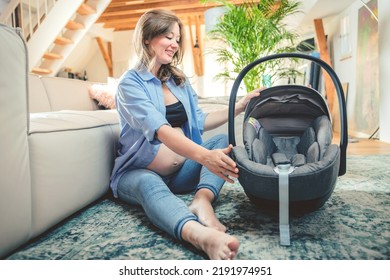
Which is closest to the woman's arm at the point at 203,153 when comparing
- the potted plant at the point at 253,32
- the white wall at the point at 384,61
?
the potted plant at the point at 253,32

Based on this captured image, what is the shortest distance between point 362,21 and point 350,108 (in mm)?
987

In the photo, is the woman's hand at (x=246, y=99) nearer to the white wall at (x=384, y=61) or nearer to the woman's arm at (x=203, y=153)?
the woman's arm at (x=203, y=153)

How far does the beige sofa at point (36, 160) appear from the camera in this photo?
2.38 feet

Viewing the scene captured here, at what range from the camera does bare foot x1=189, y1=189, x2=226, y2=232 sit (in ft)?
2.84

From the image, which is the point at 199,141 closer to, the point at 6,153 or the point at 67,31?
the point at 6,153

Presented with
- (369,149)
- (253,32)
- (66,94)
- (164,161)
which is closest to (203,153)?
(164,161)

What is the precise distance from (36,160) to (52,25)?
10.5 feet

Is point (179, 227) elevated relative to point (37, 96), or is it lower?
lower

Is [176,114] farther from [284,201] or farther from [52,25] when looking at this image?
[52,25]

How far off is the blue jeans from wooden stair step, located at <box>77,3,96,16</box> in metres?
3.25

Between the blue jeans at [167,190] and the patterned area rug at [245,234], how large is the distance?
54 mm

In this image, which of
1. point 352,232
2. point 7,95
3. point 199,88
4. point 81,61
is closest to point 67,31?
point 81,61

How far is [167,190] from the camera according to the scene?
934mm

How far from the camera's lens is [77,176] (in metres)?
1.02
